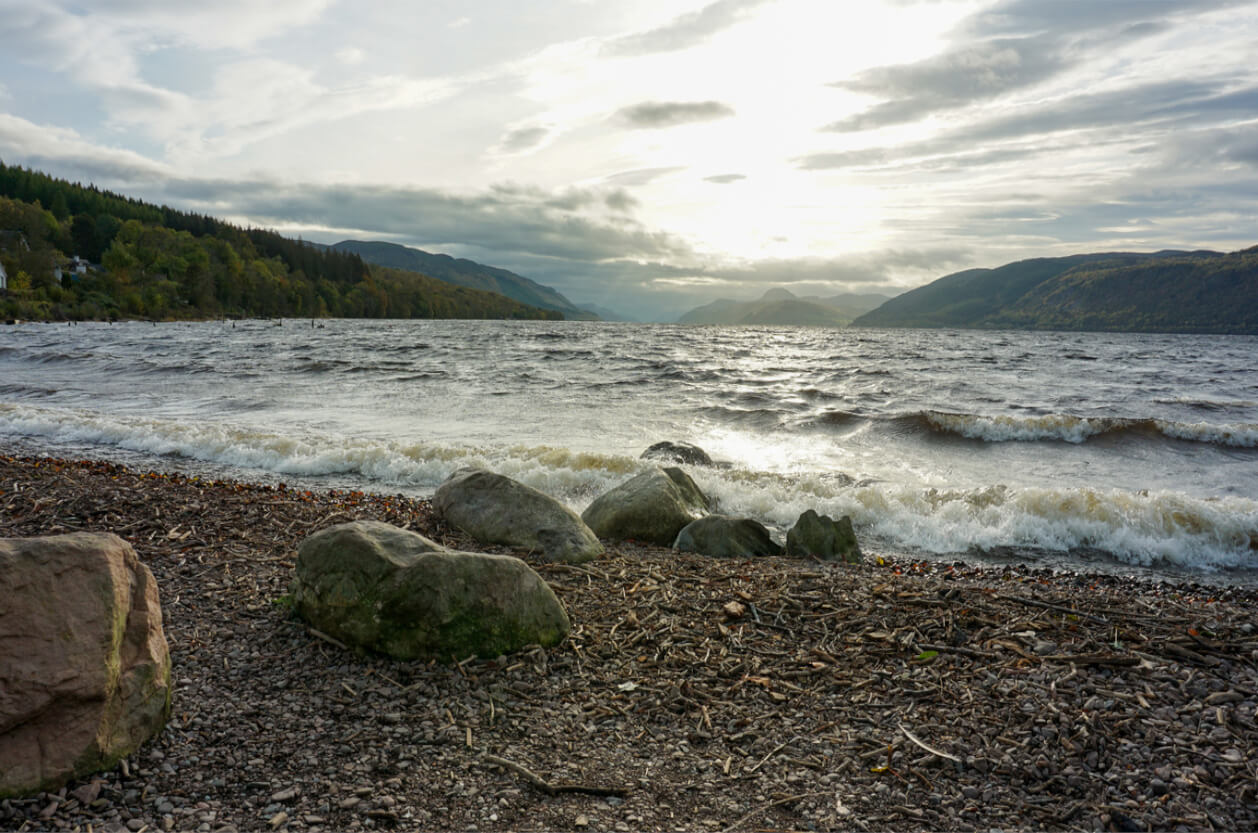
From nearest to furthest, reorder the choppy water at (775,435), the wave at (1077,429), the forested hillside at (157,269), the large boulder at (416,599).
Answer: the large boulder at (416,599) < the choppy water at (775,435) < the wave at (1077,429) < the forested hillside at (157,269)

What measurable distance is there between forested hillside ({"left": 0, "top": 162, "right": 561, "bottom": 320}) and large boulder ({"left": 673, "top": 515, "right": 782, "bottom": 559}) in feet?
327

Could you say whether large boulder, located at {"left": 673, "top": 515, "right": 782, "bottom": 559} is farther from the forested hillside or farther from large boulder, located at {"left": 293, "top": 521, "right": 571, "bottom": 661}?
the forested hillside

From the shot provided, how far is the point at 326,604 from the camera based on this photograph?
17.6ft

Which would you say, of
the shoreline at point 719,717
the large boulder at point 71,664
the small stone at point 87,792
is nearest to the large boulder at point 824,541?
the shoreline at point 719,717

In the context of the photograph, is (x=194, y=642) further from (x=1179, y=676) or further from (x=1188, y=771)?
(x=1179, y=676)

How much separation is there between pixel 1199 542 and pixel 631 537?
31.1 feet

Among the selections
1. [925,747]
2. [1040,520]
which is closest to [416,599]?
[925,747]

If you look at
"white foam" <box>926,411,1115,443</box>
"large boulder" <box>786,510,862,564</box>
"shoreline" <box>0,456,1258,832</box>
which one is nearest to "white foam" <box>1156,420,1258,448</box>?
"white foam" <box>926,411,1115,443</box>

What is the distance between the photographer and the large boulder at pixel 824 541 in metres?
9.22

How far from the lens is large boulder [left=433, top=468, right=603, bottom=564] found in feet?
26.3

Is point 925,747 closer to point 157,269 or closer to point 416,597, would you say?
point 416,597

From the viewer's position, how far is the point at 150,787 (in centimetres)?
366

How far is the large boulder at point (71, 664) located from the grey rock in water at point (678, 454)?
11907 millimetres

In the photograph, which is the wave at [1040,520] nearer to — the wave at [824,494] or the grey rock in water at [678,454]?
the wave at [824,494]
